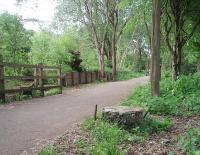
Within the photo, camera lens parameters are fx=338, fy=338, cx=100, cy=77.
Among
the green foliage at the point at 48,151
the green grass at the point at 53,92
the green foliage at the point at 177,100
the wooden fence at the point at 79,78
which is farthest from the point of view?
the wooden fence at the point at 79,78

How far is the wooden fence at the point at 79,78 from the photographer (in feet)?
71.1

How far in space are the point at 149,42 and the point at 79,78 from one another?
19.0 feet

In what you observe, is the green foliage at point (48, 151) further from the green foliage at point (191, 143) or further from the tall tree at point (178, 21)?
the tall tree at point (178, 21)

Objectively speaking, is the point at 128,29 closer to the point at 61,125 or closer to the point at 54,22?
the point at 61,125

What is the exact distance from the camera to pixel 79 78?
24375mm

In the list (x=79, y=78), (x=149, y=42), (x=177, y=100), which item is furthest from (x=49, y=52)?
(x=177, y=100)

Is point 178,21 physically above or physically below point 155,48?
above

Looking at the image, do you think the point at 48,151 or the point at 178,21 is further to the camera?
the point at 178,21

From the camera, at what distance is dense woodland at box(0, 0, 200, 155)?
7.92 m

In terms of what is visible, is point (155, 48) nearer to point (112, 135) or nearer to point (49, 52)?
point (112, 135)

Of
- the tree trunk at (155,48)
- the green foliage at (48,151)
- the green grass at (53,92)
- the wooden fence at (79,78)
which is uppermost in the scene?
the tree trunk at (155,48)

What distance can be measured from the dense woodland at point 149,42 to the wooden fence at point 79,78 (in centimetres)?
60

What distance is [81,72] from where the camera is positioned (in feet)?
82.0

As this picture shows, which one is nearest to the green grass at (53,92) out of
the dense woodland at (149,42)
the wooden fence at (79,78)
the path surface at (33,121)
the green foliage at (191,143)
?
the path surface at (33,121)
